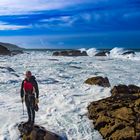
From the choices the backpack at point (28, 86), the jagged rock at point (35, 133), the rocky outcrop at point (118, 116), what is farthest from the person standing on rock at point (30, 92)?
the rocky outcrop at point (118, 116)

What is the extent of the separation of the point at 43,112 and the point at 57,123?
1712mm

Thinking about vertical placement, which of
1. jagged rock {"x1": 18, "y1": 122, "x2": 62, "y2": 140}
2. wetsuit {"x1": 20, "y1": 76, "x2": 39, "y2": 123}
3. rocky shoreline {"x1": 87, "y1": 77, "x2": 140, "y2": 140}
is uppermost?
wetsuit {"x1": 20, "y1": 76, "x2": 39, "y2": 123}

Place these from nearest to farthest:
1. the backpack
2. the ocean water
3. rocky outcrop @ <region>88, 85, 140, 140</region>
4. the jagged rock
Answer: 1. the jagged rock
2. rocky outcrop @ <region>88, 85, 140, 140</region>
3. the ocean water
4. the backpack

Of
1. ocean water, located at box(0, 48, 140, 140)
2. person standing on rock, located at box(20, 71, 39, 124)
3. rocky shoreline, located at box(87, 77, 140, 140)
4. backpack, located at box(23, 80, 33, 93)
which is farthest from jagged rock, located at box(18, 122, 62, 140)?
rocky shoreline, located at box(87, 77, 140, 140)

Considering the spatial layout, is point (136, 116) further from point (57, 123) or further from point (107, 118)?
point (57, 123)

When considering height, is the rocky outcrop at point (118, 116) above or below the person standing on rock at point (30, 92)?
below

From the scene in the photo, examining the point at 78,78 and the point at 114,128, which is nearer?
the point at 114,128

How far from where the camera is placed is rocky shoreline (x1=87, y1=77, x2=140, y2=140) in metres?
11.7

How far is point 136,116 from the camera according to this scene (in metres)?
12.6

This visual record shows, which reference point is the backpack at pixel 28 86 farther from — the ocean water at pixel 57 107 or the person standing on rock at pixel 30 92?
the ocean water at pixel 57 107

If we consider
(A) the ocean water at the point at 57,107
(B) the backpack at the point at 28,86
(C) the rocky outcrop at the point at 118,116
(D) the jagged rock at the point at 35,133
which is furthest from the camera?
(B) the backpack at the point at 28,86

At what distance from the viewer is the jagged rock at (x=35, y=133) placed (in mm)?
11523

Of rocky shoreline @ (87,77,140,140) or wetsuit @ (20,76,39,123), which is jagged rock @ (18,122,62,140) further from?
rocky shoreline @ (87,77,140,140)

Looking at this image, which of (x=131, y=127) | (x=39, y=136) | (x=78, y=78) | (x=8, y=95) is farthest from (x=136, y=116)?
(x=78, y=78)
